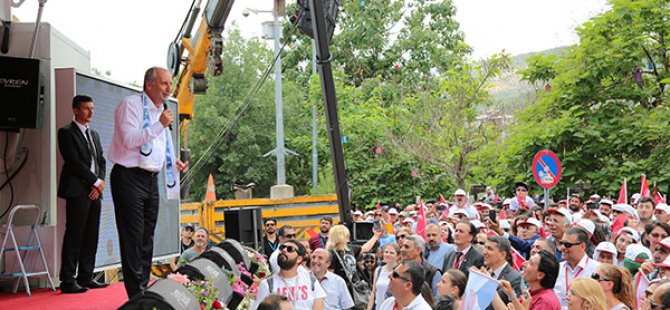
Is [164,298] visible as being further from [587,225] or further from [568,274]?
[587,225]

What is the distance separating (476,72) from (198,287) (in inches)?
1154

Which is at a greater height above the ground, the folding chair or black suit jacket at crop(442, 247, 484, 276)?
the folding chair

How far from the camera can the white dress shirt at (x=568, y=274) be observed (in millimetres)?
8461

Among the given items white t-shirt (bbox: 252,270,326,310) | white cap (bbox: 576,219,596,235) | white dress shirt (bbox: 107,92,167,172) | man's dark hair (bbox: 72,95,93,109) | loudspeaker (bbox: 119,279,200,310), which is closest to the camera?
loudspeaker (bbox: 119,279,200,310)

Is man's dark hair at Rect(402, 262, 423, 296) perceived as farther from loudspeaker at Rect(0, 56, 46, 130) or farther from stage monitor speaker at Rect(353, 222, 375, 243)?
stage monitor speaker at Rect(353, 222, 375, 243)

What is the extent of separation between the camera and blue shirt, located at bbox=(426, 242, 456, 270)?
10688 mm

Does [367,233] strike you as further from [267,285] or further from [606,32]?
[606,32]

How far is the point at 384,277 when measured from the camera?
32.1 feet

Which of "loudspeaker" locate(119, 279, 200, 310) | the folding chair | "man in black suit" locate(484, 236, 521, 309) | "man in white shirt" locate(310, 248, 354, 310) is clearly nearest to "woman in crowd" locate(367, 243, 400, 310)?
"man in white shirt" locate(310, 248, 354, 310)

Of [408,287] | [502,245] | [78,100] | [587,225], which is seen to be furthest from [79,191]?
[587,225]

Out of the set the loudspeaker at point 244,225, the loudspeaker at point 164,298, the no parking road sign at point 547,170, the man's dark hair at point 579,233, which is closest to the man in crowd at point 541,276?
the man's dark hair at point 579,233

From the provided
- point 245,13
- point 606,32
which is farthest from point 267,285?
point 245,13

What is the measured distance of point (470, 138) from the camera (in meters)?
31.2

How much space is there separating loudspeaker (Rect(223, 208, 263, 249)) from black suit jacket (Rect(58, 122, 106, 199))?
4158 millimetres
